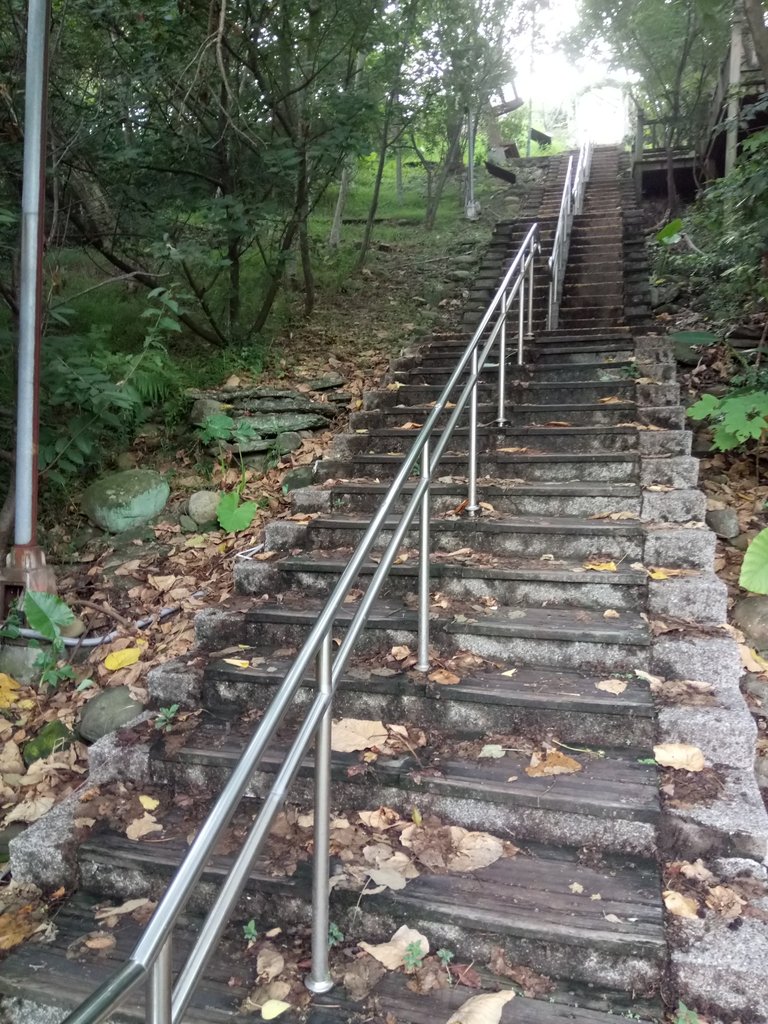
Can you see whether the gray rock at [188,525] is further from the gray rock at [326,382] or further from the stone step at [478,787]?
the stone step at [478,787]

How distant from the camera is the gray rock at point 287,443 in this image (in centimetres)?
557

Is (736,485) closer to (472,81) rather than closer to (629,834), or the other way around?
(629,834)

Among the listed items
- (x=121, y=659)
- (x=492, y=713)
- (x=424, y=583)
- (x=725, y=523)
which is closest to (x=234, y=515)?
(x=121, y=659)

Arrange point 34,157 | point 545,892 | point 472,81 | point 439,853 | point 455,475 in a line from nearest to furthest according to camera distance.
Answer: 1. point 545,892
2. point 439,853
3. point 34,157
4. point 455,475
5. point 472,81

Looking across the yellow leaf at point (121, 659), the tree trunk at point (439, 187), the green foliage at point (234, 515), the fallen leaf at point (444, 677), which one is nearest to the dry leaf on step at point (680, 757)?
the fallen leaf at point (444, 677)

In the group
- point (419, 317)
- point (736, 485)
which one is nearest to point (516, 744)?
point (736, 485)

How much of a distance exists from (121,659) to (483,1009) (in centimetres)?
265

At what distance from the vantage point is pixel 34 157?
3676mm

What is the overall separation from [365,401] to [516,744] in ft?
11.9

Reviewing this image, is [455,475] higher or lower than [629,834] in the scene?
higher

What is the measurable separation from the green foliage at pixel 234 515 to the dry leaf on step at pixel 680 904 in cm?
341

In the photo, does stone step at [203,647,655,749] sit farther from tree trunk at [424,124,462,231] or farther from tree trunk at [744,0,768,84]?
tree trunk at [424,124,462,231]

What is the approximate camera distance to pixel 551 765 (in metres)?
2.47

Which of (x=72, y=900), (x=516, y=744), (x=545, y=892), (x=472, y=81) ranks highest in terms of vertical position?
(x=472, y=81)
